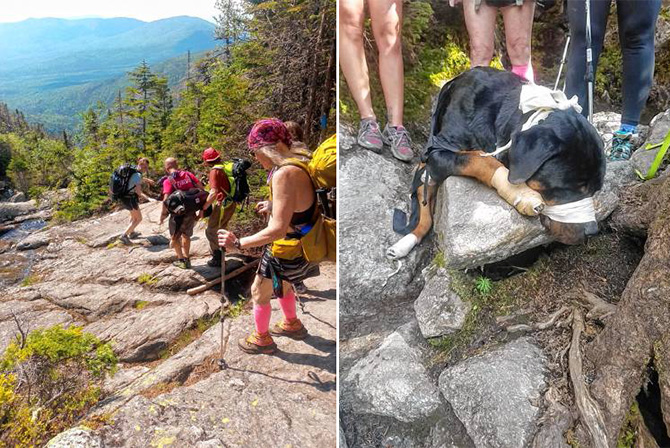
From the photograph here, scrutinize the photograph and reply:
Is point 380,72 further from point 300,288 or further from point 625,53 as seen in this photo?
point 300,288

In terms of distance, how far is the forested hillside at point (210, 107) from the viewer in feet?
4.96

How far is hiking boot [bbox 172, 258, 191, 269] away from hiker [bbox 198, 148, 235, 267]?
0.27 feet

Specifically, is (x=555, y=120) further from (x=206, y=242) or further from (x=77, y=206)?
(x=77, y=206)

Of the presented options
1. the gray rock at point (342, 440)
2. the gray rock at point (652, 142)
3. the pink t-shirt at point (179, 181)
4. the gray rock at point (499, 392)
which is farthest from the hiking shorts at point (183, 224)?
the gray rock at point (652, 142)

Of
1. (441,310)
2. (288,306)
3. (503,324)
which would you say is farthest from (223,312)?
(503,324)

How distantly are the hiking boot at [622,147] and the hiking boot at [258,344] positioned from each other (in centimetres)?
124

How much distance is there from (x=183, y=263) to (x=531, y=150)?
4.04 feet

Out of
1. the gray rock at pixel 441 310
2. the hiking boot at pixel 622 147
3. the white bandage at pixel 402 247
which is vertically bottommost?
the gray rock at pixel 441 310

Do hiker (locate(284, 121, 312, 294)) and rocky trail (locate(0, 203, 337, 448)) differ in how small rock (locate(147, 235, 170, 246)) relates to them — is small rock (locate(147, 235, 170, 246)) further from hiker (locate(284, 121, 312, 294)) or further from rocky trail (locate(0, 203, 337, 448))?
hiker (locate(284, 121, 312, 294))

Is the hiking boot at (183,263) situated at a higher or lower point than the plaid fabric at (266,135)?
lower

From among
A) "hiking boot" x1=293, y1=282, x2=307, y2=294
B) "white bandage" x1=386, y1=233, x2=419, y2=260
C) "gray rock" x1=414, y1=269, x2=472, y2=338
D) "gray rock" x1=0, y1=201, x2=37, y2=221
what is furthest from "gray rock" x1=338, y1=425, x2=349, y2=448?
"gray rock" x1=0, y1=201, x2=37, y2=221

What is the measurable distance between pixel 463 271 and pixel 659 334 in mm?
422

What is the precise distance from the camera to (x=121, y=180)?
60.6 inches

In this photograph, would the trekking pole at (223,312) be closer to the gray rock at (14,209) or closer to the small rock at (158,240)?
the small rock at (158,240)
